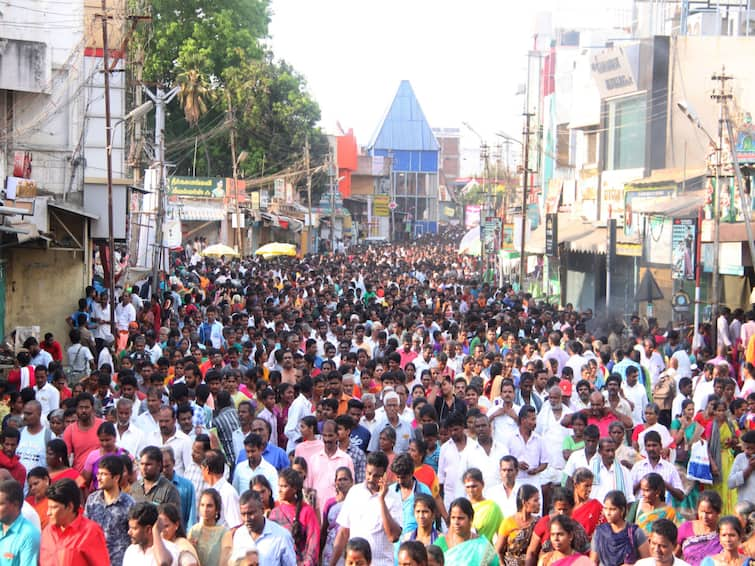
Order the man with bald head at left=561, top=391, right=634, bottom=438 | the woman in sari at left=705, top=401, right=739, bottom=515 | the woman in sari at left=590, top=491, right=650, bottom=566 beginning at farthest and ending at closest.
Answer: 1. the man with bald head at left=561, top=391, right=634, bottom=438
2. the woman in sari at left=705, top=401, right=739, bottom=515
3. the woman in sari at left=590, top=491, right=650, bottom=566

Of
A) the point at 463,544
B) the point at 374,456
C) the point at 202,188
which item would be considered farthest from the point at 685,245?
the point at 202,188

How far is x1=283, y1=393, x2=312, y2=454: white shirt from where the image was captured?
10289mm

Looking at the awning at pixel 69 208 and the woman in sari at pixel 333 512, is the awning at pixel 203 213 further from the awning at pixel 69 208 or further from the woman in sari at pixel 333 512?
the woman in sari at pixel 333 512

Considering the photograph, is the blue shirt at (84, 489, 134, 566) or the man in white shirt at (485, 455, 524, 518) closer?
the blue shirt at (84, 489, 134, 566)

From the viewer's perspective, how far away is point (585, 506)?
7.47m

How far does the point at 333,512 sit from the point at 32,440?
112 inches

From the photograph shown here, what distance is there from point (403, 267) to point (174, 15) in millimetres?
17328

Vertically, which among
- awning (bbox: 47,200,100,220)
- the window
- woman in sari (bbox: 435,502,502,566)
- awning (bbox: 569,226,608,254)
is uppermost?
the window

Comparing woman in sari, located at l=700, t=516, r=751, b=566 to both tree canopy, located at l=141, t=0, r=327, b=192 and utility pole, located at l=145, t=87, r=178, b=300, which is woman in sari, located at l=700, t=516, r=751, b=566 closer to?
utility pole, located at l=145, t=87, r=178, b=300

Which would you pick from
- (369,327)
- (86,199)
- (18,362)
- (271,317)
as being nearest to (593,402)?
(18,362)

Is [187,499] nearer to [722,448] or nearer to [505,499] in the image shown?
[505,499]

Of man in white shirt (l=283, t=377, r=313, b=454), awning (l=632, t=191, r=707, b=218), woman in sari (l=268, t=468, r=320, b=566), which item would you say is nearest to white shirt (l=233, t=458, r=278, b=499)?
woman in sari (l=268, t=468, r=320, b=566)

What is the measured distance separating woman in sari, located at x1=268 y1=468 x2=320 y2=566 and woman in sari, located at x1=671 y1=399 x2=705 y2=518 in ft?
10.8

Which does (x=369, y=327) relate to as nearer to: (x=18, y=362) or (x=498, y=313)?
(x=498, y=313)
